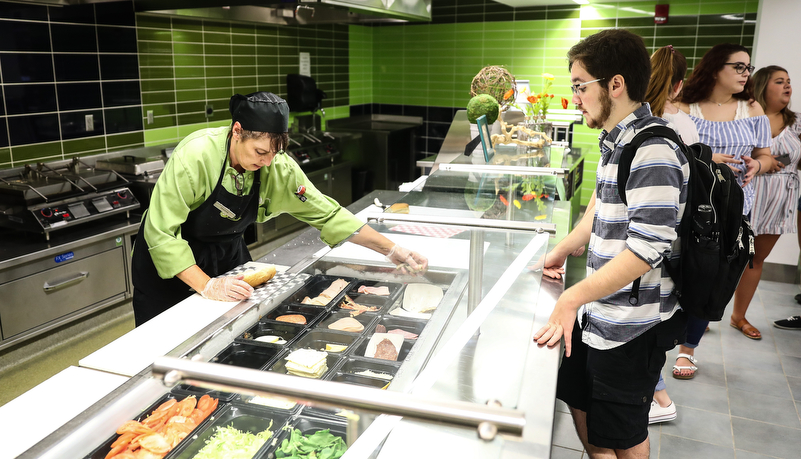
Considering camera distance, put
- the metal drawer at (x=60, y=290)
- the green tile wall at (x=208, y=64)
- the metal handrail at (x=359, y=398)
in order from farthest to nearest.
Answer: the green tile wall at (x=208, y=64)
the metal drawer at (x=60, y=290)
the metal handrail at (x=359, y=398)

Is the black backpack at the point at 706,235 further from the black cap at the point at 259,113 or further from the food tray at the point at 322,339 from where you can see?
the black cap at the point at 259,113

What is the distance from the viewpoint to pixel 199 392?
1257mm

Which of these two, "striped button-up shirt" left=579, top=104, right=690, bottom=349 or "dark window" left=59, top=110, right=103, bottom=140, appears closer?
"striped button-up shirt" left=579, top=104, right=690, bottom=349

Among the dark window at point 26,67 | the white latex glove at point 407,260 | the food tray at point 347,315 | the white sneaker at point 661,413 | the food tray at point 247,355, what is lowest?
the white sneaker at point 661,413

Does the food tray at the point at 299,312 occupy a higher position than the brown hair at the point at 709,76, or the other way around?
the brown hair at the point at 709,76

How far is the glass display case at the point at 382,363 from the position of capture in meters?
0.79

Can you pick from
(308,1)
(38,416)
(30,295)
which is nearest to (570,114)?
(308,1)

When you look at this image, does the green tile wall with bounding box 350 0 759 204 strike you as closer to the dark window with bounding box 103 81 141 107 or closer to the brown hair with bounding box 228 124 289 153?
the dark window with bounding box 103 81 141 107

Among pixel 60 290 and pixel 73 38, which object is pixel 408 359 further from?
pixel 73 38

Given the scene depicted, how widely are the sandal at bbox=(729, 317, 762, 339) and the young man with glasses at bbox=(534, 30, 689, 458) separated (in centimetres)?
257

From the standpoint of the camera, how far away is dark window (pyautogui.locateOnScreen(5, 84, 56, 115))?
3.52m

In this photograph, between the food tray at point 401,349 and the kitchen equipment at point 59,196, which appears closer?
the food tray at point 401,349

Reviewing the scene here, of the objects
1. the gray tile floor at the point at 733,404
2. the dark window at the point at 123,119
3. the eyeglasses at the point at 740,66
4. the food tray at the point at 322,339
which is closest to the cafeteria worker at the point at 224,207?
the food tray at the point at 322,339

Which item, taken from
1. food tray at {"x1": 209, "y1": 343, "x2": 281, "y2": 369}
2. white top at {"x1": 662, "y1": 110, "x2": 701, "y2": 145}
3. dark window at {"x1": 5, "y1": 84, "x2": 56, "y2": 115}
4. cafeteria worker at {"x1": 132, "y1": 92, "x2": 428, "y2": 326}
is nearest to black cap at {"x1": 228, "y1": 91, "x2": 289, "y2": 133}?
cafeteria worker at {"x1": 132, "y1": 92, "x2": 428, "y2": 326}
